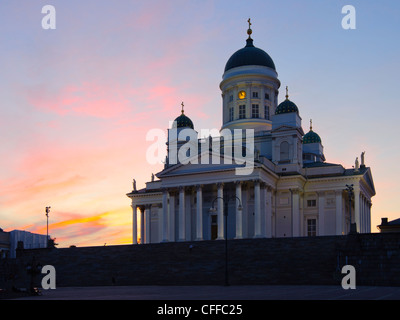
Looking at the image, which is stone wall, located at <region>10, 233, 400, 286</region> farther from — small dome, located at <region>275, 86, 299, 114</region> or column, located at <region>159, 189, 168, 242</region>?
small dome, located at <region>275, 86, 299, 114</region>

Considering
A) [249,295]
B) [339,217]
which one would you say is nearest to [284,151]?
[339,217]

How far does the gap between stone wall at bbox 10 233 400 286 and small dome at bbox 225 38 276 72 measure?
3528cm

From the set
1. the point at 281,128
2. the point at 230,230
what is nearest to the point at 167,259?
the point at 230,230

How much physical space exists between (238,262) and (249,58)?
40930 mm

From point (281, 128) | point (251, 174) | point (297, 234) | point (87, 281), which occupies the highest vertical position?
point (281, 128)

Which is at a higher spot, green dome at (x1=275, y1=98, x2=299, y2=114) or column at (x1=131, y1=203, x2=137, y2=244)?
green dome at (x1=275, y1=98, x2=299, y2=114)

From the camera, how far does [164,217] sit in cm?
7050

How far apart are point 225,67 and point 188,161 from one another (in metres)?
23.8

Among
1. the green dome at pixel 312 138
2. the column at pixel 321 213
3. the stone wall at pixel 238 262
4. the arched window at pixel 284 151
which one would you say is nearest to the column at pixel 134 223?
the stone wall at pixel 238 262

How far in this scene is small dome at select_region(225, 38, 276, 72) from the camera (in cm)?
8244

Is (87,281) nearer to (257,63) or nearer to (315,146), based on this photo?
(257,63)

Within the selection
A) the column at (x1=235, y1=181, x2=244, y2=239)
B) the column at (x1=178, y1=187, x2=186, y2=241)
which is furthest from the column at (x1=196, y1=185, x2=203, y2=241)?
the column at (x1=235, y1=181, x2=244, y2=239)

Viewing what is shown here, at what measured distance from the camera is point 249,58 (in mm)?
82688
